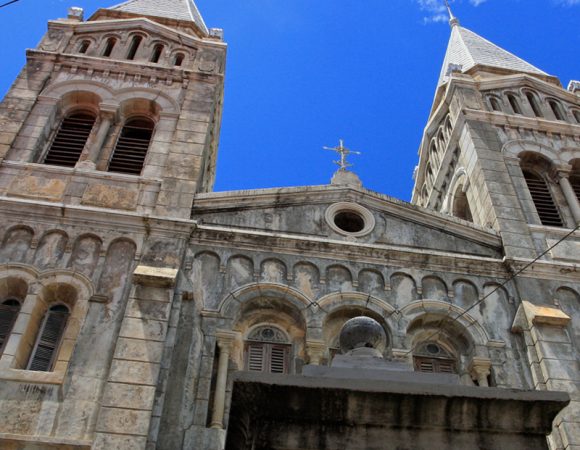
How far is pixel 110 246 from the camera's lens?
14.4 m

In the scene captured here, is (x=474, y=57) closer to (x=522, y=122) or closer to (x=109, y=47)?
(x=522, y=122)

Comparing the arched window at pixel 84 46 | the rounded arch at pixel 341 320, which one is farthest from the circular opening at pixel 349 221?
the arched window at pixel 84 46

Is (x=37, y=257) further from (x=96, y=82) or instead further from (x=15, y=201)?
(x=96, y=82)

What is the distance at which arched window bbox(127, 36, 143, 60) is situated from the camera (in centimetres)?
2178

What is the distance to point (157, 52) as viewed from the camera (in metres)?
22.4

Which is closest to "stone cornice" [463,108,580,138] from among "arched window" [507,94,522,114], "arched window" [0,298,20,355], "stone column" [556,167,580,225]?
"arched window" [507,94,522,114]

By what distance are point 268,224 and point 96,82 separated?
7596mm

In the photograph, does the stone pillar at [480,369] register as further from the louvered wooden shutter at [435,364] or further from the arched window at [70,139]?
the arched window at [70,139]

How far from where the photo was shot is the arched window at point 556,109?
2312 centimetres

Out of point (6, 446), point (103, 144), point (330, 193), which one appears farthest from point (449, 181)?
point (6, 446)

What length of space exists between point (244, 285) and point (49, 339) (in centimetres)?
403

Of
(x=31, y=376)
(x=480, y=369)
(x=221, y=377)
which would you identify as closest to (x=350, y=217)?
(x=480, y=369)

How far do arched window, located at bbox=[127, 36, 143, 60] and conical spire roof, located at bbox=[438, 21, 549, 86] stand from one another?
11.2 metres

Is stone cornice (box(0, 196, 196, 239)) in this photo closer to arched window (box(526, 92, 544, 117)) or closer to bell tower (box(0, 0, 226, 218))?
bell tower (box(0, 0, 226, 218))
